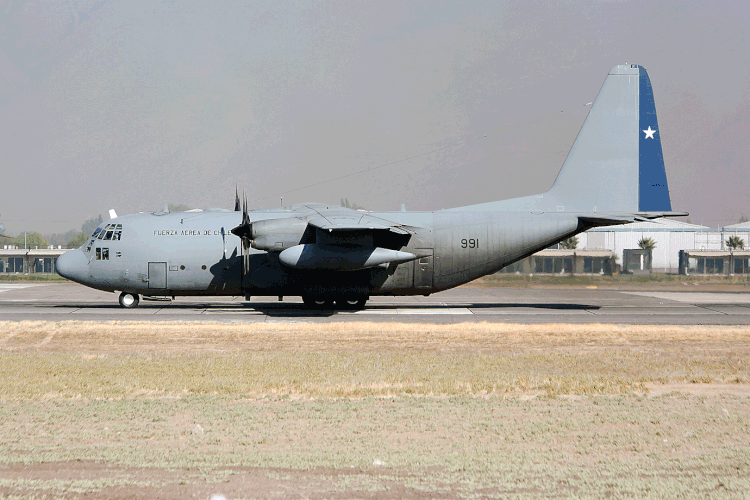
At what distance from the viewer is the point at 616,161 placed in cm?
3303

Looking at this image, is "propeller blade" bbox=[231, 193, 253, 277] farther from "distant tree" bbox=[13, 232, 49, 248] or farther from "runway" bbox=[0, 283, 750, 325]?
"distant tree" bbox=[13, 232, 49, 248]

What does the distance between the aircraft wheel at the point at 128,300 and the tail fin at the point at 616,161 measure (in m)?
18.3

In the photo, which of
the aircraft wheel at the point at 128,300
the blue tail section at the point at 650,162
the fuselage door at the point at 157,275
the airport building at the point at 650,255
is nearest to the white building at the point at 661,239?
the airport building at the point at 650,255

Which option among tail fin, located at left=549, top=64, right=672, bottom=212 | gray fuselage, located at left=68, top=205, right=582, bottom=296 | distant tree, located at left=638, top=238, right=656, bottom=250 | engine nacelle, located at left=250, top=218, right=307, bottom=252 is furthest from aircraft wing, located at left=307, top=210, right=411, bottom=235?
distant tree, located at left=638, top=238, right=656, bottom=250

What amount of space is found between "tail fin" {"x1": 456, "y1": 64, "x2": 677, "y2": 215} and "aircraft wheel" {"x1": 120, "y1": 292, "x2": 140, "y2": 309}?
18.3 metres

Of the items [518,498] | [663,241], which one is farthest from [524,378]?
[663,241]

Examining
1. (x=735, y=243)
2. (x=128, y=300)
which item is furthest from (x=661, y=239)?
(x=128, y=300)

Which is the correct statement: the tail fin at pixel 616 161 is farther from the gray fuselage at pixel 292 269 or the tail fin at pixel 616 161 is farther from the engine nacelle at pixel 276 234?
the engine nacelle at pixel 276 234

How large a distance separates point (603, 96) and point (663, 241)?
78136mm

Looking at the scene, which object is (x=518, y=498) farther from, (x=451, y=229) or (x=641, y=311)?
(x=641, y=311)

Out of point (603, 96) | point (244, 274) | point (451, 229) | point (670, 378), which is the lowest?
point (670, 378)

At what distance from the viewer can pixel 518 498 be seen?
26.2ft

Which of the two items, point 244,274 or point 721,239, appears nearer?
point 244,274

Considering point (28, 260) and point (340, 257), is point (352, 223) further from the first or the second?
point (28, 260)
